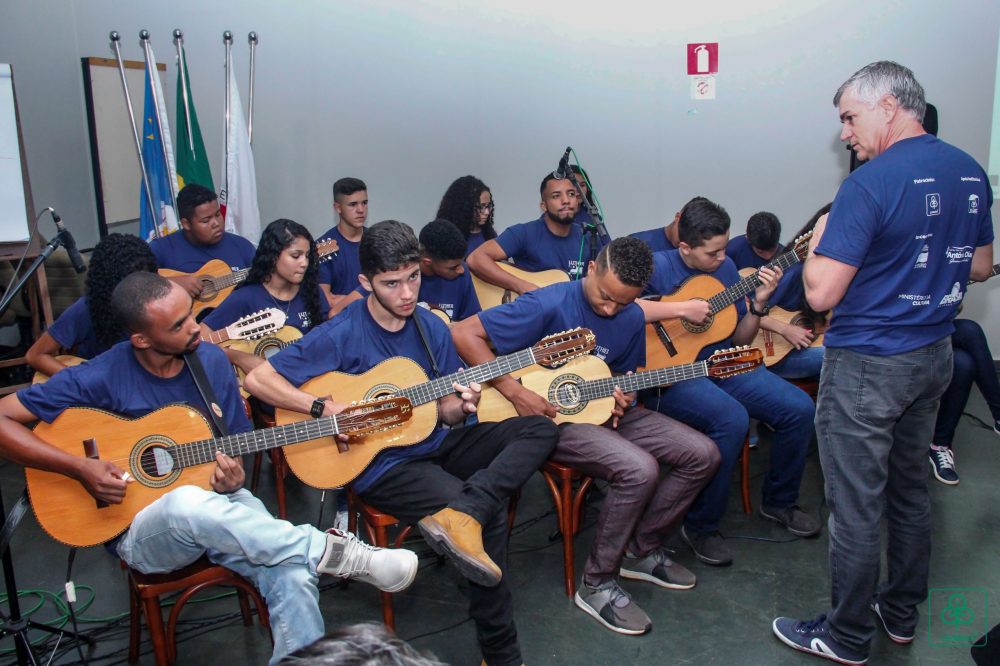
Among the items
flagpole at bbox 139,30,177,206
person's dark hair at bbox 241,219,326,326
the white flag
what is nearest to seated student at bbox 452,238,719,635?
person's dark hair at bbox 241,219,326,326

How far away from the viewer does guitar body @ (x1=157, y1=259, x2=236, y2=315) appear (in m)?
4.54

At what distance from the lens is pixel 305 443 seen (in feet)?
9.50

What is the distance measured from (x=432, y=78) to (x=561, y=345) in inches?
152

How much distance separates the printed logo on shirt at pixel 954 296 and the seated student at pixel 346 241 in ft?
11.0

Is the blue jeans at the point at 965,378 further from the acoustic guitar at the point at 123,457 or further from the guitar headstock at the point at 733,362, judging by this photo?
the acoustic guitar at the point at 123,457

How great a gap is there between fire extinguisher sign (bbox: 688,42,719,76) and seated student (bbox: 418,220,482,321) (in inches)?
113

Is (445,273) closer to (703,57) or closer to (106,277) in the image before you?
(106,277)

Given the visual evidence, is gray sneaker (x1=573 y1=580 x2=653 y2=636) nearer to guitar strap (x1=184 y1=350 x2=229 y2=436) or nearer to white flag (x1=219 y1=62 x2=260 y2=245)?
guitar strap (x1=184 y1=350 x2=229 y2=436)

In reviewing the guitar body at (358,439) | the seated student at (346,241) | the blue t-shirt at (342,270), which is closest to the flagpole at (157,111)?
the seated student at (346,241)

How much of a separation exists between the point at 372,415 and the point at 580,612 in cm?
114

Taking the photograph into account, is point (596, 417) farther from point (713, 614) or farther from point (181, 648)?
point (181, 648)

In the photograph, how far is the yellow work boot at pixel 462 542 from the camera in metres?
2.44

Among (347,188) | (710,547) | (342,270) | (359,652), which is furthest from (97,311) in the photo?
(359,652)

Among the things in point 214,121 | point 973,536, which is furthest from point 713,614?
point 214,121
